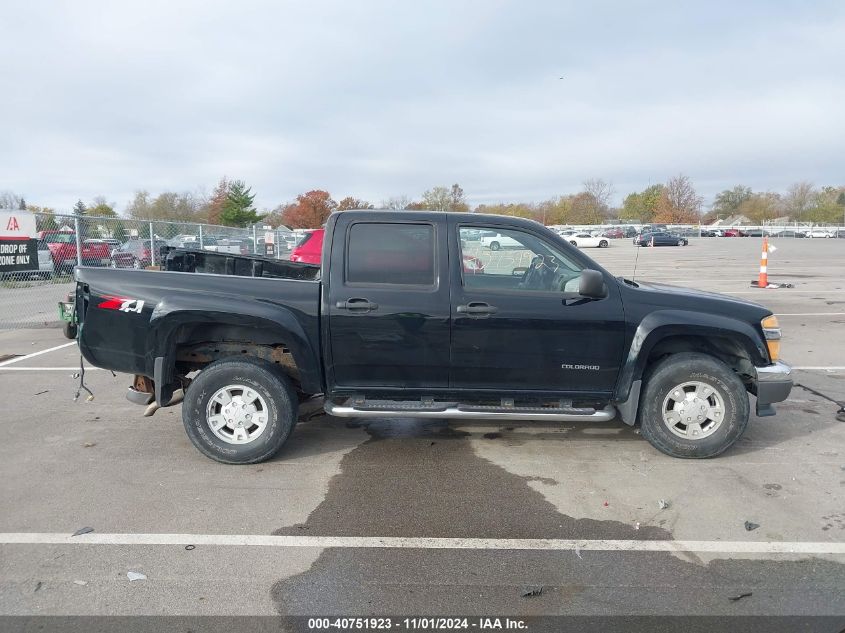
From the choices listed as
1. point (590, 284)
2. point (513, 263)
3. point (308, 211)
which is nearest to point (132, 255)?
point (513, 263)

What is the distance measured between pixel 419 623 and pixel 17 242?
10588mm

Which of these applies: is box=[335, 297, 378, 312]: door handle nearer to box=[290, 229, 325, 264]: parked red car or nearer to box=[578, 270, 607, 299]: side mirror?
box=[578, 270, 607, 299]: side mirror

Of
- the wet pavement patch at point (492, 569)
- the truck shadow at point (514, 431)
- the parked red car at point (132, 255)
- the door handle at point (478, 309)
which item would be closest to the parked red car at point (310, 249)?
the parked red car at point (132, 255)

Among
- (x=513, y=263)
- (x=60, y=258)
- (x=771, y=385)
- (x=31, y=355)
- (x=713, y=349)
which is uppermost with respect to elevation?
(x=60, y=258)

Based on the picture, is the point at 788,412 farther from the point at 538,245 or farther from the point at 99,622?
the point at 99,622

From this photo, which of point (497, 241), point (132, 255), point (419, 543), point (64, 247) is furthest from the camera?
point (132, 255)

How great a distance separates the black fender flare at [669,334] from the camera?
439 centimetres

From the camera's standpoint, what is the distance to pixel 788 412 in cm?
575

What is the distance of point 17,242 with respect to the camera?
10219 millimetres

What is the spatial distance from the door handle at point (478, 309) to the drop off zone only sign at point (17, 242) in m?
9.39

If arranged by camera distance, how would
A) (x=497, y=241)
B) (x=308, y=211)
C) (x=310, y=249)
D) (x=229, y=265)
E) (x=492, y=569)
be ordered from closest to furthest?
1. (x=492, y=569)
2. (x=497, y=241)
3. (x=229, y=265)
4. (x=310, y=249)
5. (x=308, y=211)

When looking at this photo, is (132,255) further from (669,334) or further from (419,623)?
(419,623)

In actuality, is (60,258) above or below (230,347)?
above

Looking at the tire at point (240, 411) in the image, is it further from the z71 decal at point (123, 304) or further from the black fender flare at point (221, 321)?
the z71 decal at point (123, 304)
